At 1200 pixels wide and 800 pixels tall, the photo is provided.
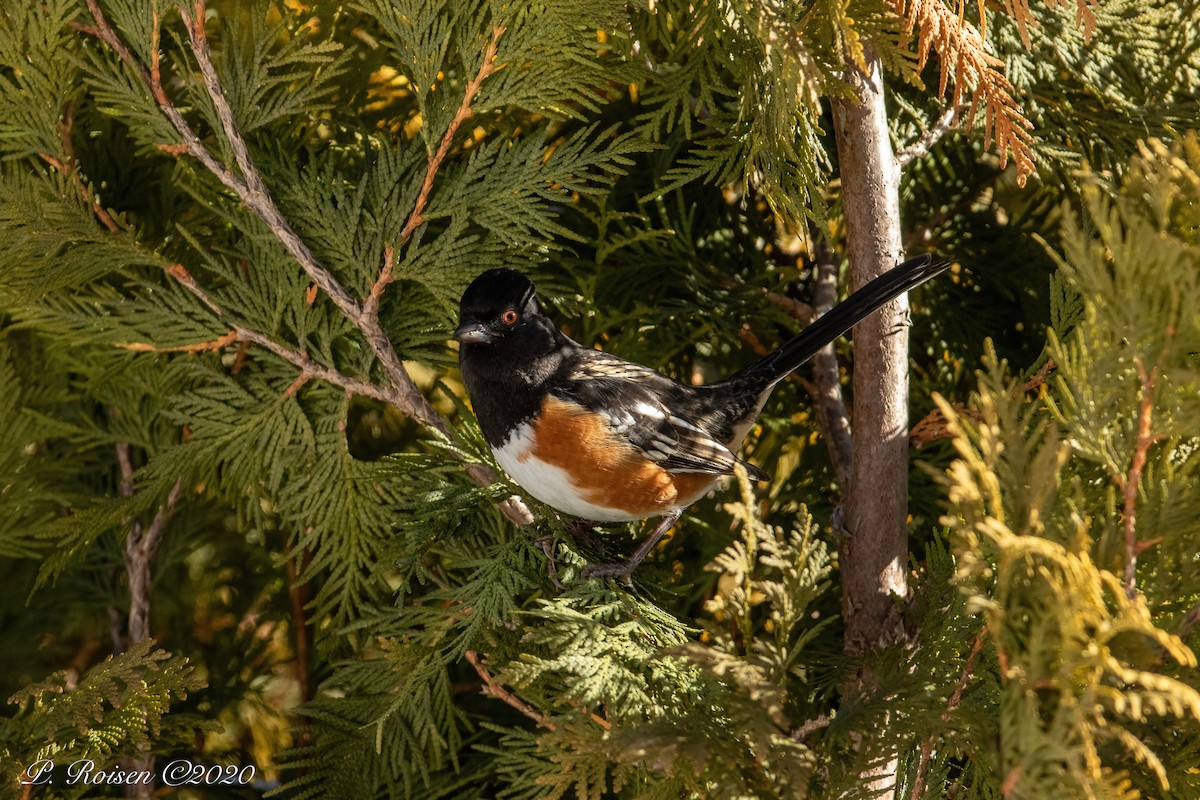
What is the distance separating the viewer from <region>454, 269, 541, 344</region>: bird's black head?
6.02ft

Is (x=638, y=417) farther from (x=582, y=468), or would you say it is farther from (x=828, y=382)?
(x=828, y=382)

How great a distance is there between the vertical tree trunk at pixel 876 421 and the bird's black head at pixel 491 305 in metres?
0.62

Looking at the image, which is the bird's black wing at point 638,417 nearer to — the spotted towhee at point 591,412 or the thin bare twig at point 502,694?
the spotted towhee at point 591,412

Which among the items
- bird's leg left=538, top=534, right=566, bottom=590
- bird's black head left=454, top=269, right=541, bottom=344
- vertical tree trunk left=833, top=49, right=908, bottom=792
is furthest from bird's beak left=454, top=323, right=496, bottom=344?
vertical tree trunk left=833, top=49, right=908, bottom=792

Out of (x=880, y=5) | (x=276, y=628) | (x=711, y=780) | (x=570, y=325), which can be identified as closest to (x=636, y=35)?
(x=880, y=5)

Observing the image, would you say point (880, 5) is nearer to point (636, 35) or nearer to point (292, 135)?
point (636, 35)

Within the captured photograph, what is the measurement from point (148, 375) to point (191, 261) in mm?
261

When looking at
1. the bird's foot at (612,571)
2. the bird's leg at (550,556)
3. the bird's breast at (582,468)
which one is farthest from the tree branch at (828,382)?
the bird's leg at (550,556)

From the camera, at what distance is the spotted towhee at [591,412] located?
6.25 ft

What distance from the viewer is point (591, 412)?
202 cm

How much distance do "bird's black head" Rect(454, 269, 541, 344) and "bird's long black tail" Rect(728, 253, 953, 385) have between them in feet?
1.75

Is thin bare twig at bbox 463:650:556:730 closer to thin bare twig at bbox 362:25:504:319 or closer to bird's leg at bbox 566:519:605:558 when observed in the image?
bird's leg at bbox 566:519:605:558

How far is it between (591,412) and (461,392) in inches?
26.2

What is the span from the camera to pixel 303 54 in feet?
6.05
